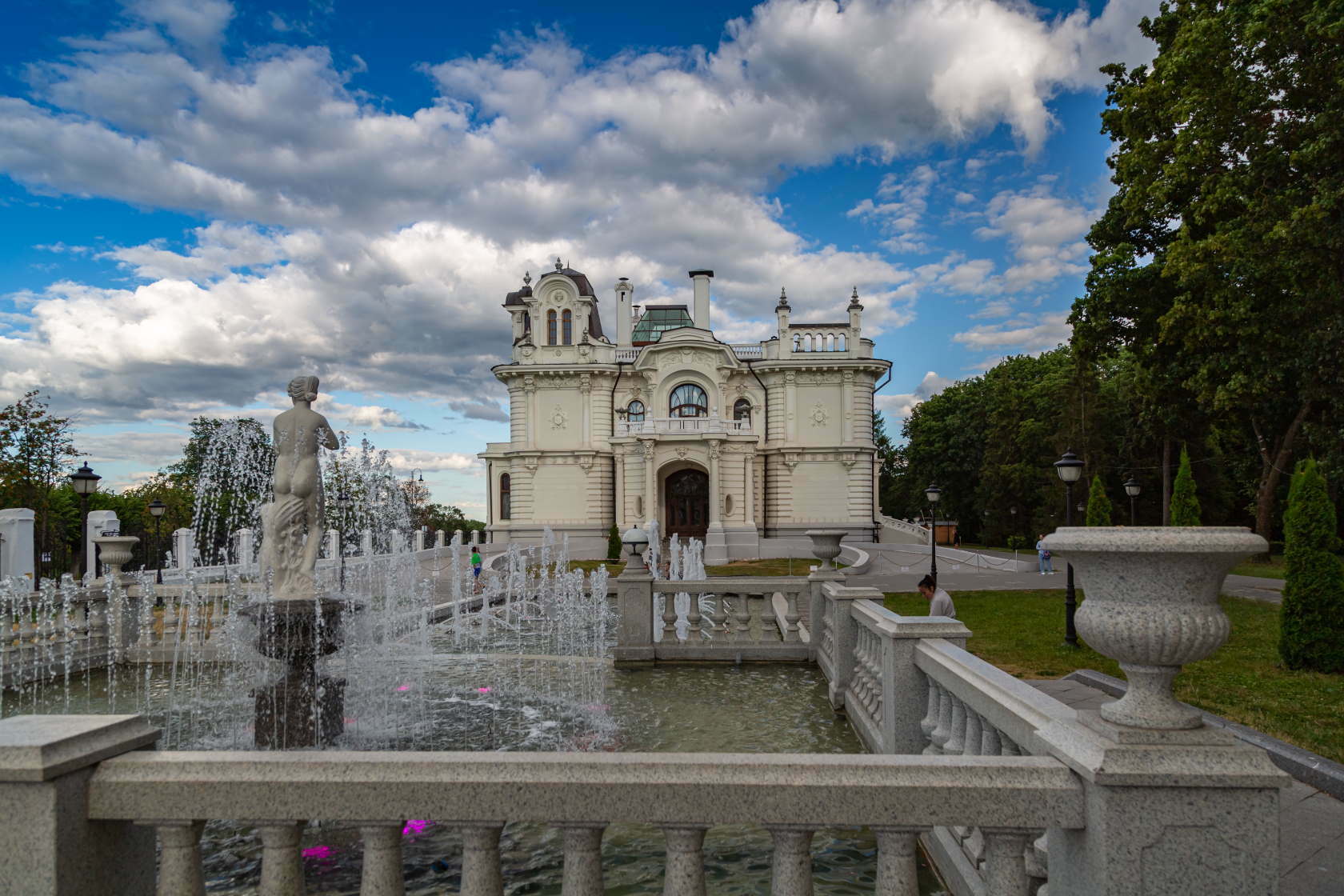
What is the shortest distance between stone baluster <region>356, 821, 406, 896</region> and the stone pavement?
357cm

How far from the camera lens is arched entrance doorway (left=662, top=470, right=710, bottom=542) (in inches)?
1492

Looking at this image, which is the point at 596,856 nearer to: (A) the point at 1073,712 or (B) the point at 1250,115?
(A) the point at 1073,712

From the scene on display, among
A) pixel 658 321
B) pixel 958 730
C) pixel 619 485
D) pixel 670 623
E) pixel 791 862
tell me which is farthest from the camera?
pixel 658 321

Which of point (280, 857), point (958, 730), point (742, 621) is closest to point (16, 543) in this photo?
point (742, 621)

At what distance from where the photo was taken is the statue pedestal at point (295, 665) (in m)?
5.64

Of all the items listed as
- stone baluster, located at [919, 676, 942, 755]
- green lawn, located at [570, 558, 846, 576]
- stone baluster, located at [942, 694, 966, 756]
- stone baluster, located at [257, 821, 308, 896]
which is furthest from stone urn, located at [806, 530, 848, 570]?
green lawn, located at [570, 558, 846, 576]

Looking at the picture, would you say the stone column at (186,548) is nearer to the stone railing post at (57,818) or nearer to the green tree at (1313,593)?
the stone railing post at (57,818)

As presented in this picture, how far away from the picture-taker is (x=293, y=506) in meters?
6.11

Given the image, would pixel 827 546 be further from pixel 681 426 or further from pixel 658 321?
pixel 658 321

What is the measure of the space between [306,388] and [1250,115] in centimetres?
2017

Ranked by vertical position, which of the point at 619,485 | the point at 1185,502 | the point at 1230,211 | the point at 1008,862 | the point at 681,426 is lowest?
the point at 1008,862

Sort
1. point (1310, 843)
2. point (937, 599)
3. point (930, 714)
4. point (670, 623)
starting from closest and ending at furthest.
Result: 1. point (1310, 843)
2. point (930, 714)
3. point (937, 599)
4. point (670, 623)

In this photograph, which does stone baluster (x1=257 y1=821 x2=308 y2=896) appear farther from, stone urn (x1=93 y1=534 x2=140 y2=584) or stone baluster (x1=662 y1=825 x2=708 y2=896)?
stone urn (x1=93 y1=534 x2=140 y2=584)

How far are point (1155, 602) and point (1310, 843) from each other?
337 cm
